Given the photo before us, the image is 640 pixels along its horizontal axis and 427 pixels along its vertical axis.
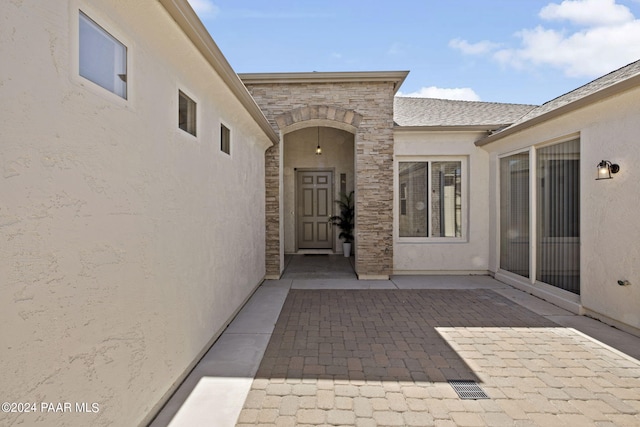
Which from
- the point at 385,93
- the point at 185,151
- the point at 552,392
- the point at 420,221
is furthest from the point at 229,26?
the point at 552,392

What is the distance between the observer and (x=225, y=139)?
4.45m

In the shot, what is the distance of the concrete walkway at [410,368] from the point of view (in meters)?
2.59

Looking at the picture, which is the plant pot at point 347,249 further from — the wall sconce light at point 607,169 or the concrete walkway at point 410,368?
the wall sconce light at point 607,169

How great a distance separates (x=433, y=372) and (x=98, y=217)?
10.2 feet

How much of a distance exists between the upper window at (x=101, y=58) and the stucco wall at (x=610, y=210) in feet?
17.3

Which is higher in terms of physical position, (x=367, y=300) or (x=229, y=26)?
(x=229, y=26)

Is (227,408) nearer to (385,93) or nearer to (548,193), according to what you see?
(548,193)

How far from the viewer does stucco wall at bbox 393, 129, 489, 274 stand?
24.6 ft

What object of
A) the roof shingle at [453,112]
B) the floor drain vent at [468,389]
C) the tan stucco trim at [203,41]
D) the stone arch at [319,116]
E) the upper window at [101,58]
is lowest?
the floor drain vent at [468,389]

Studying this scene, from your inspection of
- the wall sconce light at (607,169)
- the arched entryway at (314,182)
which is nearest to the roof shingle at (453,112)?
the arched entryway at (314,182)

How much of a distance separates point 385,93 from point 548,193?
358 centimetres

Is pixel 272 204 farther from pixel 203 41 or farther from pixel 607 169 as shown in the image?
pixel 607 169

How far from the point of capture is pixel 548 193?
5586 mm

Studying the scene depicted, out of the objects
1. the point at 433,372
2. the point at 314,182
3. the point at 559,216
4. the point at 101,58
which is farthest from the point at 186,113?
the point at 314,182
